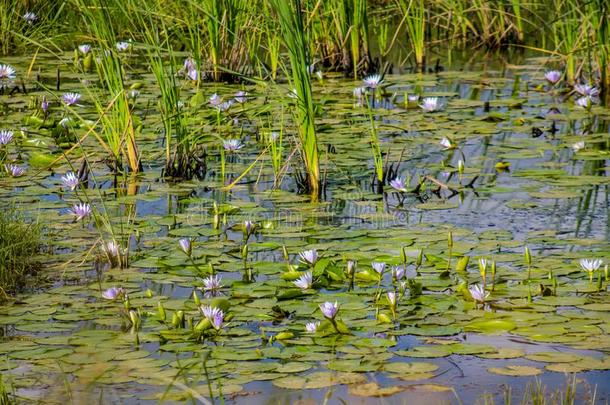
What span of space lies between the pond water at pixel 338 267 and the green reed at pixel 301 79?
181mm

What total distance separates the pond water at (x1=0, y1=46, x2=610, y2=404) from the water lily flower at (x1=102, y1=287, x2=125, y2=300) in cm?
4

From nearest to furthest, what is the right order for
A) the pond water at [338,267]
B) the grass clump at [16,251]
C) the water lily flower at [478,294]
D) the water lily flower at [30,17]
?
the pond water at [338,267] < the water lily flower at [478,294] < the grass clump at [16,251] < the water lily flower at [30,17]

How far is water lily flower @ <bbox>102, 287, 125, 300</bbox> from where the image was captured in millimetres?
4035

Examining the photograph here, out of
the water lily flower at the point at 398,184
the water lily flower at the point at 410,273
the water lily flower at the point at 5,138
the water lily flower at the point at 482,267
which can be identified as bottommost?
the water lily flower at the point at 410,273

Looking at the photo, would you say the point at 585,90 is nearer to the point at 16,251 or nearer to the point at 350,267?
the point at 350,267

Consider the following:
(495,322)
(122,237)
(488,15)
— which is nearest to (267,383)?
(495,322)

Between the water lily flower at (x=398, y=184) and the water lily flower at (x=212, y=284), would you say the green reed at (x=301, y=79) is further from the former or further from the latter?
the water lily flower at (x=212, y=284)

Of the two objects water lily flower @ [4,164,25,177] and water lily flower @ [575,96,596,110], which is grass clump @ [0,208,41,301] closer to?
water lily flower @ [4,164,25,177]

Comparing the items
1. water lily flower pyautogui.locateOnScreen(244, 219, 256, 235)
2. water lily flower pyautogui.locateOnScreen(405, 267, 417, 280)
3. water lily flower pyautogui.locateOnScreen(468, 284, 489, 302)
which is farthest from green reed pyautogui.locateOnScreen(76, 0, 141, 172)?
water lily flower pyautogui.locateOnScreen(468, 284, 489, 302)

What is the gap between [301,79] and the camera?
17.4ft

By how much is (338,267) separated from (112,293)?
0.88m

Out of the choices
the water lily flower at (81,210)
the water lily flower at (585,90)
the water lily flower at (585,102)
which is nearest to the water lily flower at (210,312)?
the water lily flower at (81,210)

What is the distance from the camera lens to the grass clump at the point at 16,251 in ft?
14.0

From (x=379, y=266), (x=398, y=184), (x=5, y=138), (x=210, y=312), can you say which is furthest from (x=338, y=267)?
(x=5, y=138)
